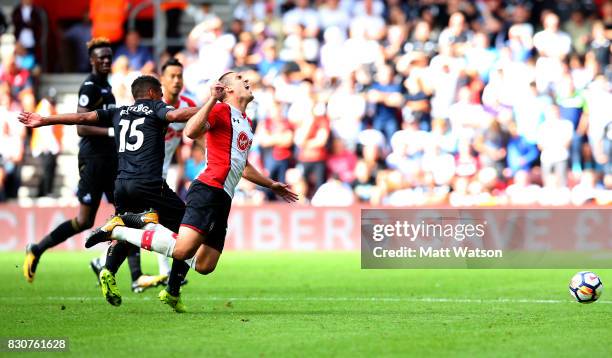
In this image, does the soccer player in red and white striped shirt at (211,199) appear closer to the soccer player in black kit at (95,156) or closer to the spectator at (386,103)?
the soccer player in black kit at (95,156)

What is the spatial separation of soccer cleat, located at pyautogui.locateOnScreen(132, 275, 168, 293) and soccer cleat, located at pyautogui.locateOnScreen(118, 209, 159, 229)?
2.13m

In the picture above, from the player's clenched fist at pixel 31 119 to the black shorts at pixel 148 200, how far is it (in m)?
0.96

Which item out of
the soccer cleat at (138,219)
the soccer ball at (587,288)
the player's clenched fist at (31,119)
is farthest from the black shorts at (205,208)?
the soccer ball at (587,288)

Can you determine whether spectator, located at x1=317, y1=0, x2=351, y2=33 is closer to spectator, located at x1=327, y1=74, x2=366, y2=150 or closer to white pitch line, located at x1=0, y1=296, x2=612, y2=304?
spectator, located at x1=327, y1=74, x2=366, y2=150

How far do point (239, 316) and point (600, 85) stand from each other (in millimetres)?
12440

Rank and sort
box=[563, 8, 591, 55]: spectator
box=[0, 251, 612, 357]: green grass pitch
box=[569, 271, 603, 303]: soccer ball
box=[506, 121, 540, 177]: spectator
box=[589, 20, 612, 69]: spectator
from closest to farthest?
1. box=[0, 251, 612, 357]: green grass pitch
2. box=[569, 271, 603, 303]: soccer ball
3. box=[506, 121, 540, 177]: spectator
4. box=[589, 20, 612, 69]: spectator
5. box=[563, 8, 591, 55]: spectator

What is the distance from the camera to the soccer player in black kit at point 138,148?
1110 centimetres

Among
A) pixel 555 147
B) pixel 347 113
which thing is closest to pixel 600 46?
pixel 555 147

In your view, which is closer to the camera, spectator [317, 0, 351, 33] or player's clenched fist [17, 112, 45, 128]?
player's clenched fist [17, 112, 45, 128]

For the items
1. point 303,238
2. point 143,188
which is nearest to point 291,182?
point 303,238

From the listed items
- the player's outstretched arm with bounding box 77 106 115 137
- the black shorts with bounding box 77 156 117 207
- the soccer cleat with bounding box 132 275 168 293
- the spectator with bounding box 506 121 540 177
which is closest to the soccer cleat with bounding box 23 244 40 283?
the black shorts with bounding box 77 156 117 207

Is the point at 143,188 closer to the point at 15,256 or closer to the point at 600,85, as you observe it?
the point at 15,256

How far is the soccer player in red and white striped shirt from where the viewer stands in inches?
424

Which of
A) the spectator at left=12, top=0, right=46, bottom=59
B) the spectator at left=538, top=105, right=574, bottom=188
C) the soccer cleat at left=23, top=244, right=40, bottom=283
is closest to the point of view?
the soccer cleat at left=23, top=244, right=40, bottom=283
